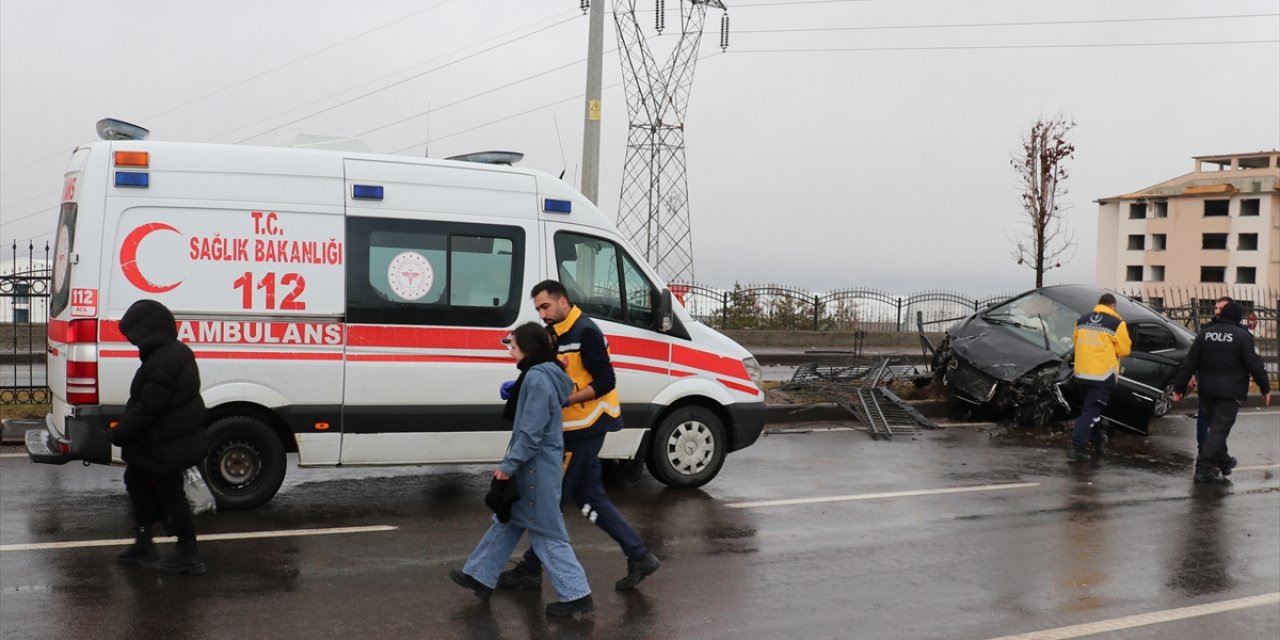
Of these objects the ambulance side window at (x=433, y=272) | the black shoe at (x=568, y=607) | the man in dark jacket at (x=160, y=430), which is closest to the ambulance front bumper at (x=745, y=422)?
the ambulance side window at (x=433, y=272)

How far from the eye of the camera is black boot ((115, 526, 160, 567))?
237 inches

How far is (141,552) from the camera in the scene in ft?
19.8

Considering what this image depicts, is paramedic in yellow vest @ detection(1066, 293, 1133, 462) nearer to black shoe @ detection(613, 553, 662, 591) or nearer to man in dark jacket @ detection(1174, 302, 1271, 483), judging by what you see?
man in dark jacket @ detection(1174, 302, 1271, 483)

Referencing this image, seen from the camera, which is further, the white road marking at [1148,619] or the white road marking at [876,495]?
the white road marking at [876,495]

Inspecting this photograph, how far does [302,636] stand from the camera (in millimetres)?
4996

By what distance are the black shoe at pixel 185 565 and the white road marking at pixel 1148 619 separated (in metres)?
4.14

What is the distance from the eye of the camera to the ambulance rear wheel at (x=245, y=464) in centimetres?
738

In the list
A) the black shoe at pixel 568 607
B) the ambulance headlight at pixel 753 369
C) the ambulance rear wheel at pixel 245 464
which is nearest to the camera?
the black shoe at pixel 568 607

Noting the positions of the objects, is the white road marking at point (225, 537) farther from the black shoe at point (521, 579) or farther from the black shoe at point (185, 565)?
the black shoe at point (521, 579)

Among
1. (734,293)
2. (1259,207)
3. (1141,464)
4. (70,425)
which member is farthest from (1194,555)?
(1259,207)

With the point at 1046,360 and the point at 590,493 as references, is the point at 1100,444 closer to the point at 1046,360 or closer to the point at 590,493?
the point at 1046,360

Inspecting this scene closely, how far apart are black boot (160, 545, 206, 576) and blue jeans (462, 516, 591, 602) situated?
4.85 feet

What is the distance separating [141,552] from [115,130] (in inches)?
116

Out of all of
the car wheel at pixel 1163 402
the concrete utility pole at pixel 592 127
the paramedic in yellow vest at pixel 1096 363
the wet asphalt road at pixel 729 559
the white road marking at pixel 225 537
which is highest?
the concrete utility pole at pixel 592 127
